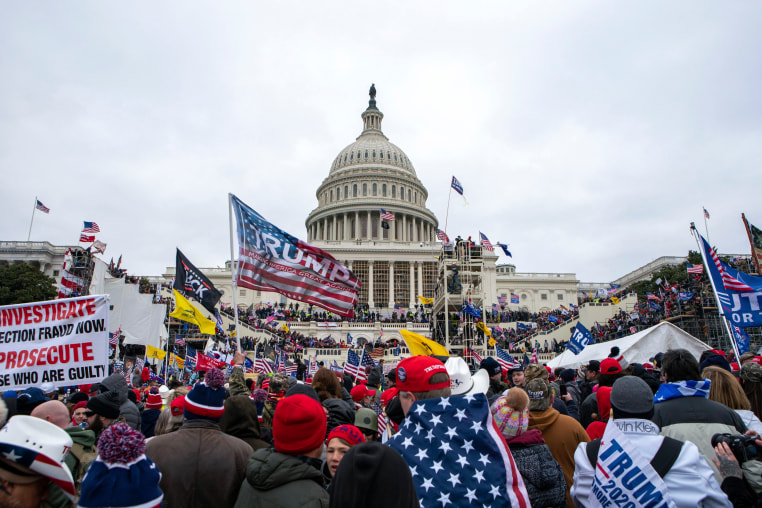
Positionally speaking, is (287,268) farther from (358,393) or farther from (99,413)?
(99,413)

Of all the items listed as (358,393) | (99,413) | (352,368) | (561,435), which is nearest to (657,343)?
(352,368)

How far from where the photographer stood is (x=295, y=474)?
10.4 ft

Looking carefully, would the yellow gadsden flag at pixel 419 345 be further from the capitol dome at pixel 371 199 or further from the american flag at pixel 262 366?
the capitol dome at pixel 371 199

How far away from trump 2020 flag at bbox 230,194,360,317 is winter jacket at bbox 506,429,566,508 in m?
7.26

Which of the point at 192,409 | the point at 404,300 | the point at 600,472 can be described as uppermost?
the point at 404,300

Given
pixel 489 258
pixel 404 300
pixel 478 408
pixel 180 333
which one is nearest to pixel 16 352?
pixel 478 408

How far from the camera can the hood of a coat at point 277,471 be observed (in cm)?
315

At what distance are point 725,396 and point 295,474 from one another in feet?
12.1

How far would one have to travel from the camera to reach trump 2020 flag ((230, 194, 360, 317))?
1097 cm

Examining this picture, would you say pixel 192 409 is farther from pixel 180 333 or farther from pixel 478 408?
pixel 180 333

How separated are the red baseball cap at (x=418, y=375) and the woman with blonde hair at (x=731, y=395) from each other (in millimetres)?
2621

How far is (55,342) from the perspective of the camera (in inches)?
269

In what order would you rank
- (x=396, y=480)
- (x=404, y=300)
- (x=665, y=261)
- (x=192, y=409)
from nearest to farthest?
(x=396, y=480), (x=192, y=409), (x=404, y=300), (x=665, y=261)

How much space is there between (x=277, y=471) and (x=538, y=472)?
1.85 meters
